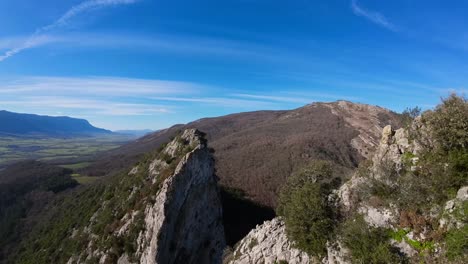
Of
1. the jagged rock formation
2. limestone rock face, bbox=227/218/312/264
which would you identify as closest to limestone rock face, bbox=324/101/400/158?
the jagged rock formation

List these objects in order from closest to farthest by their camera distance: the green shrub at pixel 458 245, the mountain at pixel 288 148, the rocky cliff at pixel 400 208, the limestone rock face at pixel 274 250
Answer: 1. the green shrub at pixel 458 245
2. the rocky cliff at pixel 400 208
3. the limestone rock face at pixel 274 250
4. the mountain at pixel 288 148

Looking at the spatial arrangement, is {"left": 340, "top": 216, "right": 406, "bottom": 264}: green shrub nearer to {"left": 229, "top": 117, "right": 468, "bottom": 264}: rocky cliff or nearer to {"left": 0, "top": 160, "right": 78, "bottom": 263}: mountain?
{"left": 229, "top": 117, "right": 468, "bottom": 264}: rocky cliff

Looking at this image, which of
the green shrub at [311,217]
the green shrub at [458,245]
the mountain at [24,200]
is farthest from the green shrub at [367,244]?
the mountain at [24,200]

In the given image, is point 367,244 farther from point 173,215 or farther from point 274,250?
point 173,215

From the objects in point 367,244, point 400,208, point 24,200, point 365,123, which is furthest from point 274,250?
point 365,123

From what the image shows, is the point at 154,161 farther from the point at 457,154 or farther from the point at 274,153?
the point at 274,153

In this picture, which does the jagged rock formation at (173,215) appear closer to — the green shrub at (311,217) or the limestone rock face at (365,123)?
the green shrub at (311,217)
